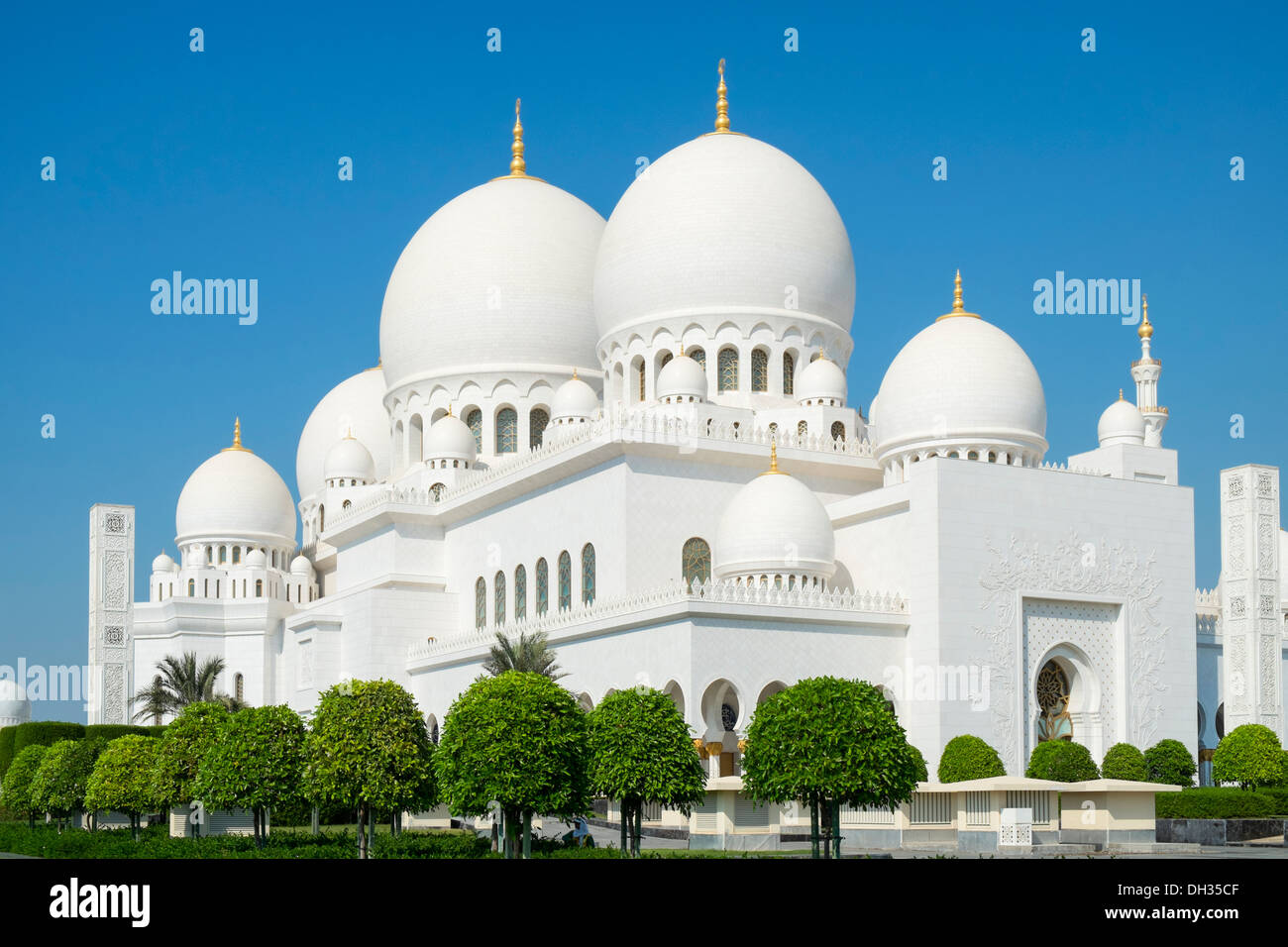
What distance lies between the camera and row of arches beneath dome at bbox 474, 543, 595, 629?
114ft

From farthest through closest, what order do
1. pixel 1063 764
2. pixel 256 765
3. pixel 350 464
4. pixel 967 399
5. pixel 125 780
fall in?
pixel 350 464, pixel 967 399, pixel 1063 764, pixel 125 780, pixel 256 765

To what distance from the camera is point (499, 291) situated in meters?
43.4

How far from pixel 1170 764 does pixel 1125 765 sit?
5.32ft

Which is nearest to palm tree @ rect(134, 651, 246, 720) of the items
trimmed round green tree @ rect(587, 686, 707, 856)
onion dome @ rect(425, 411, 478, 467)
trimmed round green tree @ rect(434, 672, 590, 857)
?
onion dome @ rect(425, 411, 478, 467)

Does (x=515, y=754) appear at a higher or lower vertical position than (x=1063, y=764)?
higher

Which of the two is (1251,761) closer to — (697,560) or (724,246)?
(697,560)

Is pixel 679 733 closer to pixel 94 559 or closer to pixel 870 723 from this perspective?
pixel 870 723

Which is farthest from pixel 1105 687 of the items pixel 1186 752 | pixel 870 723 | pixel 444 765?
pixel 444 765

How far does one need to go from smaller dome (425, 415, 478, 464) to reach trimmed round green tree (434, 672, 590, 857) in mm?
20139

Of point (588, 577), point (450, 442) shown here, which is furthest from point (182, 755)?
point (450, 442)

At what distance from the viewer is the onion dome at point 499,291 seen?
43.3 m
